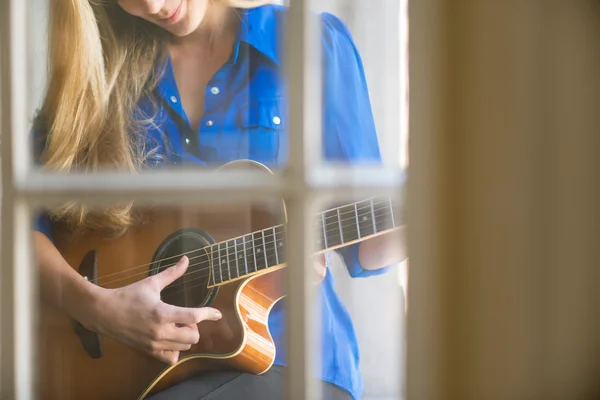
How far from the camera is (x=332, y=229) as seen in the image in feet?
2.88

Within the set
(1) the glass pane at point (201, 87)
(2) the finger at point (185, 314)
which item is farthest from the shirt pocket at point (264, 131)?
(2) the finger at point (185, 314)

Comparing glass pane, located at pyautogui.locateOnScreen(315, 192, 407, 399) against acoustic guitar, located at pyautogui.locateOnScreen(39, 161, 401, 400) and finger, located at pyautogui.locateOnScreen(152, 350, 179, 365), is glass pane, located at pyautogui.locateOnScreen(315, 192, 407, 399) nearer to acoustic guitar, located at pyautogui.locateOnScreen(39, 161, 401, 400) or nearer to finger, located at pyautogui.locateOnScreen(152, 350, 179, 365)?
acoustic guitar, located at pyautogui.locateOnScreen(39, 161, 401, 400)

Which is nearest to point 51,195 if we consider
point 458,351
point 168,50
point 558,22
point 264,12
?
point 168,50

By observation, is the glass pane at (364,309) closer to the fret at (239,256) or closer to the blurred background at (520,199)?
the fret at (239,256)

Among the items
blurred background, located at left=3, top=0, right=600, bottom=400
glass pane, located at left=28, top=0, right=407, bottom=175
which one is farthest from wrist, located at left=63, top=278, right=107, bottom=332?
blurred background, located at left=3, top=0, right=600, bottom=400

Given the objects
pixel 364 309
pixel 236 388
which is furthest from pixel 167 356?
pixel 364 309

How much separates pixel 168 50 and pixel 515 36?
1.88ft

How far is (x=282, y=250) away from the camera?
0.90 meters

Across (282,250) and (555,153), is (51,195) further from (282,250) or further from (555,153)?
(555,153)

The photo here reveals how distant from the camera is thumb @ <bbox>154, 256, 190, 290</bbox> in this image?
91 centimetres

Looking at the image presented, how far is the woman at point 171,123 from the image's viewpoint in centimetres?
90

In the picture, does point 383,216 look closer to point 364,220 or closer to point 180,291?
point 364,220

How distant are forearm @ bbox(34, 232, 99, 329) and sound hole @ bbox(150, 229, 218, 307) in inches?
4.7

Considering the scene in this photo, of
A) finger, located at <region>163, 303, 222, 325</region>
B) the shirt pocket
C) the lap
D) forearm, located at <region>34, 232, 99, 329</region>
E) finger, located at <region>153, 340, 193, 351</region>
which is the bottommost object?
the lap
